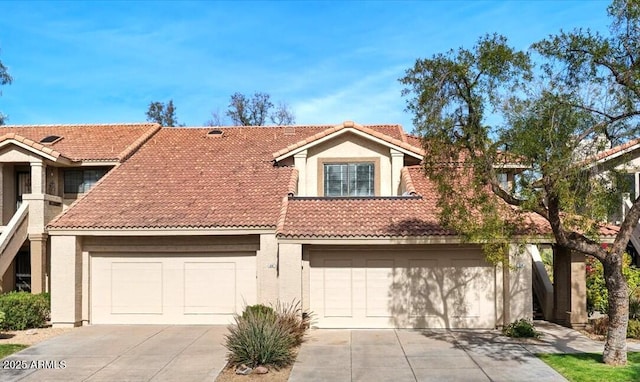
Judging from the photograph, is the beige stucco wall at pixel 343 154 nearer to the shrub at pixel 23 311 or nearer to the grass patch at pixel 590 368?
the shrub at pixel 23 311

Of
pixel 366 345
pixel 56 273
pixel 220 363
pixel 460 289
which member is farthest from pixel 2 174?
pixel 460 289

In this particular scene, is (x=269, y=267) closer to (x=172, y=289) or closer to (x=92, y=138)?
(x=172, y=289)

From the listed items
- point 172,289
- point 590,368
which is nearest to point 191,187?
point 172,289

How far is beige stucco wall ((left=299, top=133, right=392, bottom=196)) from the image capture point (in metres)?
20.0

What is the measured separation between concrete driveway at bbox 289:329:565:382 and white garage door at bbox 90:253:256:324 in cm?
293

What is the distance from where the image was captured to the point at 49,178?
2042 cm

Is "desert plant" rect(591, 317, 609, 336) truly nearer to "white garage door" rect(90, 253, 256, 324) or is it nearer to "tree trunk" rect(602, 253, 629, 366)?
"tree trunk" rect(602, 253, 629, 366)

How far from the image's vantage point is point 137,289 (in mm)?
17375

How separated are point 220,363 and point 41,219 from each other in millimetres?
10070

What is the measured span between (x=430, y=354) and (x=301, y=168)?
8.78m

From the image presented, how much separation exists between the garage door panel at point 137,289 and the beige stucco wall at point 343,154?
5.62 m

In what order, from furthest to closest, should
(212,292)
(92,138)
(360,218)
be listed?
(92,138), (212,292), (360,218)

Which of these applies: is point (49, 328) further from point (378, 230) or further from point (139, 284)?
point (378, 230)

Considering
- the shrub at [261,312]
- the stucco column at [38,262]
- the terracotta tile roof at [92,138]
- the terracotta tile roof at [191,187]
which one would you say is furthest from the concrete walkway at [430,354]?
the terracotta tile roof at [92,138]
